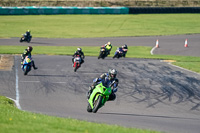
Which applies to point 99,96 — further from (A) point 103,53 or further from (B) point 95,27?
(B) point 95,27

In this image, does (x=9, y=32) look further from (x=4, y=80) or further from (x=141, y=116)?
(x=141, y=116)

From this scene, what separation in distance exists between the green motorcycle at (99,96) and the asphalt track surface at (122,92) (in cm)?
35

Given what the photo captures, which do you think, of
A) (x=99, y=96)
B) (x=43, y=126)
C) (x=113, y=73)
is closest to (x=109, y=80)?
(x=113, y=73)

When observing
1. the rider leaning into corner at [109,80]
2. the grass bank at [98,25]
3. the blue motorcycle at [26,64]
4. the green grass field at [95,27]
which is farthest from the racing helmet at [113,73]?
the grass bank at [98,25]

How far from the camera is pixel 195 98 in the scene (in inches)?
693

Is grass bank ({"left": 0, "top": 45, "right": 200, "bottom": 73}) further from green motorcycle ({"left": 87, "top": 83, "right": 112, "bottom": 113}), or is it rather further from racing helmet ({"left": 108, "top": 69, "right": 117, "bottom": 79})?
green motorcycle ({"left": 87, "top": 83, "right": 112, "bottom": 113})

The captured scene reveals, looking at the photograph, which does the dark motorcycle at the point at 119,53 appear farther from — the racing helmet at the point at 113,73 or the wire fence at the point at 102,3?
the wire fence at the point at 102,3

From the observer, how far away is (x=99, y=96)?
13797 millimetres

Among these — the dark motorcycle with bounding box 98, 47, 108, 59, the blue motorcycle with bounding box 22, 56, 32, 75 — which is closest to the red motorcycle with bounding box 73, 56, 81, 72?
the blue motorcycle with bounding box 22, 56, 32, 75

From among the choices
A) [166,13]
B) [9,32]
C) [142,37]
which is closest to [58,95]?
[142,37]

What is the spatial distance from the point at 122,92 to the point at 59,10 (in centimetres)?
4639

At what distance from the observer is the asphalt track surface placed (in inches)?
543

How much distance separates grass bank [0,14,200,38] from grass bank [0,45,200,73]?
9.90m

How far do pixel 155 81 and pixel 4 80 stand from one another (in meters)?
7.75
